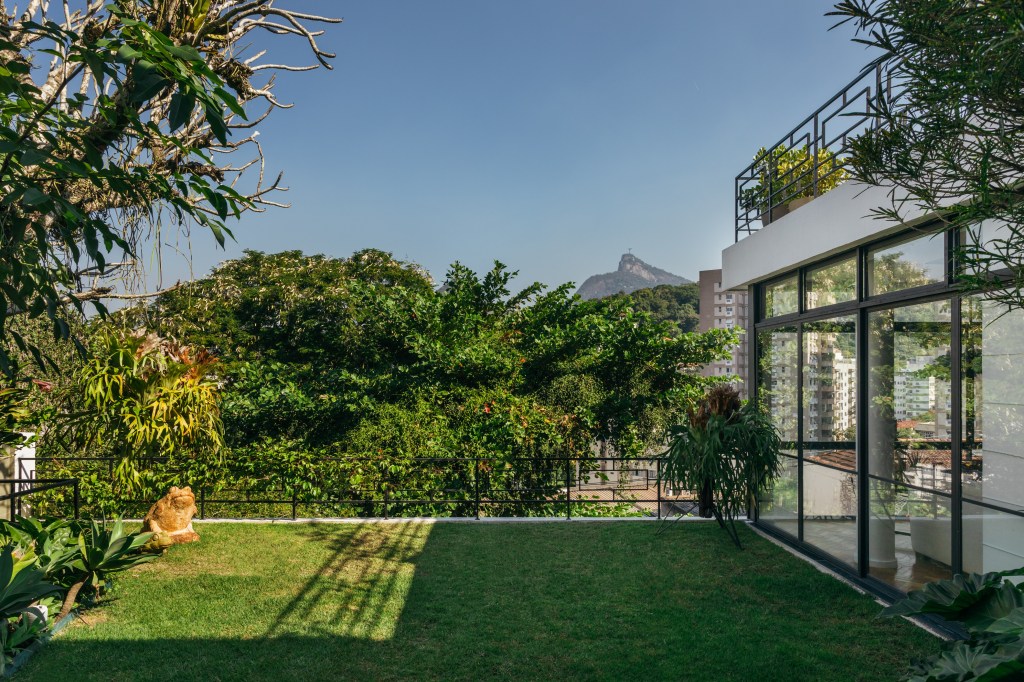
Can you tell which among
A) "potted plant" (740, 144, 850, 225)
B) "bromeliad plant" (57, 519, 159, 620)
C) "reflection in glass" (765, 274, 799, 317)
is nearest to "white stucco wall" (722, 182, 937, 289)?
"reflection in glass" (765, 274, 799, 317)

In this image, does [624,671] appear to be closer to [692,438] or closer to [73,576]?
[692,438]

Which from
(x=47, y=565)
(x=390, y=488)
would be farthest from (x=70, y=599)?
(x=390, y=488)

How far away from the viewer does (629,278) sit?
103875mm

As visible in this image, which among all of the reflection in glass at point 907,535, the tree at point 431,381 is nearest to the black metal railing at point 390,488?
the tree at point 431,381

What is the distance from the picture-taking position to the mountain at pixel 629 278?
96250mm

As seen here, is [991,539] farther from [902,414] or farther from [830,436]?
[830,436]

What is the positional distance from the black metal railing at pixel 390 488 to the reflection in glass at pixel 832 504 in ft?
5.28

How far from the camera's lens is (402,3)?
7996 mm

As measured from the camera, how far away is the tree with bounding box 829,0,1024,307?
77.1 inches

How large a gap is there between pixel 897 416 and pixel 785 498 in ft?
6.74

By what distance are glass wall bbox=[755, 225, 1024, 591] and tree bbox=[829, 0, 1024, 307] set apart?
1.34 metres

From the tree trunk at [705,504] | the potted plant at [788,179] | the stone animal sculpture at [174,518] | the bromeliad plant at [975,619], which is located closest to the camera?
the bromeliad plant at [975,619]

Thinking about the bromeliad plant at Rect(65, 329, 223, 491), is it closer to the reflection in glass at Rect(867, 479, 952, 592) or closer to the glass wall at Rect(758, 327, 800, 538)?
the glass wall at Rect(758, 327, 800, 538)

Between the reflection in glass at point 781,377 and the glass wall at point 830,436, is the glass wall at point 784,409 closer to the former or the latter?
the reflection in glass at point 781,377
